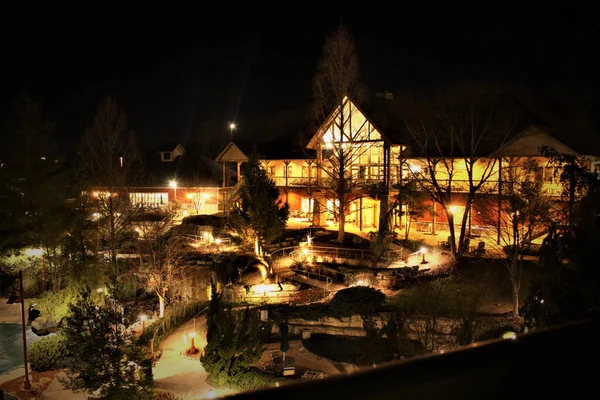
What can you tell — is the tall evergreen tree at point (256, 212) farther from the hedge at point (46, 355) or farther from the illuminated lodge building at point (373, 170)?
the hedge at point (46, 355)

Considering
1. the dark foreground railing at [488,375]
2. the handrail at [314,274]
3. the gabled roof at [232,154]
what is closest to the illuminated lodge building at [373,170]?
the gabled roof at [232,154]

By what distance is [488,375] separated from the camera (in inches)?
69.5

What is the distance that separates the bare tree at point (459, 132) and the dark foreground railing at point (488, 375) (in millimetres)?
24187

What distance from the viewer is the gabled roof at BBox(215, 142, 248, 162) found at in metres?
40.0

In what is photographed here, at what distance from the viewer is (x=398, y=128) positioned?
107ft

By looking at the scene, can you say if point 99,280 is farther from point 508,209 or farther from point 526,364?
point 526,364

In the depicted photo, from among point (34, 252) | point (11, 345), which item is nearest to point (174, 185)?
point (34, 252)

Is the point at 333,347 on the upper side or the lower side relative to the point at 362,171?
lower

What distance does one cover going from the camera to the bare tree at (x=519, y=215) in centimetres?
1686

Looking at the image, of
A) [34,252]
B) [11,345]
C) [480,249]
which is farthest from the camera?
[34,252]

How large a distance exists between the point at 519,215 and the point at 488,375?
18429mm

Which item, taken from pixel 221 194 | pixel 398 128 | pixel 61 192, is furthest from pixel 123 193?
pixel 398 128

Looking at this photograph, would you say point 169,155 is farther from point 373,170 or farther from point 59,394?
point 59,394

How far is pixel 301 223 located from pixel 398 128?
33.3 feet
